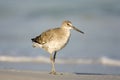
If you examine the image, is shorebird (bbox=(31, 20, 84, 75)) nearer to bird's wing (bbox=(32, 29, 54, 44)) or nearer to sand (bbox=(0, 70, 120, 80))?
bird's wing (bbox=(32, 29, 54, 44))

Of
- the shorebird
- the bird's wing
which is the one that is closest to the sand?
the shorebird

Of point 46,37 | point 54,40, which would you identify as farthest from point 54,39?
point 46,37

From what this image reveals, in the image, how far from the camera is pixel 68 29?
63.9 feet

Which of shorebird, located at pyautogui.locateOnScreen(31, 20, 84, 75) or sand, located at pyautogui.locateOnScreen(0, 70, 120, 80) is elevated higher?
shorebird, located at pyautogui.locateOnScreen(31, 20, 84, 75)

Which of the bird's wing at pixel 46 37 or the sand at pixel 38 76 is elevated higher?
the bird's wing at pixel 46 37

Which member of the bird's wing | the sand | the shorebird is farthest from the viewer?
the bird's wing

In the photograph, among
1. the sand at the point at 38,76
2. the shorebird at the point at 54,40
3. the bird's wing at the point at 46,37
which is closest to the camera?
the sand at the point at 38,76

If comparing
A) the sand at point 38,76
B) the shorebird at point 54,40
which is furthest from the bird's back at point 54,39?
the sand at point 38,76

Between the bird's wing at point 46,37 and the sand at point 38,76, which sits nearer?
the sand at point 38,76

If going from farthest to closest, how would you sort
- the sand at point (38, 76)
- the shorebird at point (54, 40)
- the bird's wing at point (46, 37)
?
the bird's wing at point (46, 37) → the shorebird at point (54, 40) → the sand at point (38, 76)

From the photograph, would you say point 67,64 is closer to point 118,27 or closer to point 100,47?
point 100,47

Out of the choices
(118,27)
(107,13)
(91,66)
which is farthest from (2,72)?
(107,13)

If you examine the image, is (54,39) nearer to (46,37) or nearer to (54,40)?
(54,40)

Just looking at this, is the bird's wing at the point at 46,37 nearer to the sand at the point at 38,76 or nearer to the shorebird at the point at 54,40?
the shorebird at the point at 54,40
